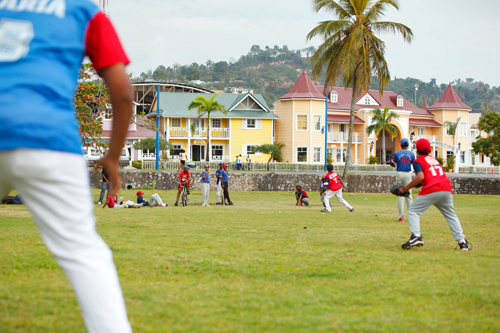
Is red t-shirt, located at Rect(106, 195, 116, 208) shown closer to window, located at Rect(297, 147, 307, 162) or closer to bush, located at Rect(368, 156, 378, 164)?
window, located at Rect(297, 147, 307, 162)

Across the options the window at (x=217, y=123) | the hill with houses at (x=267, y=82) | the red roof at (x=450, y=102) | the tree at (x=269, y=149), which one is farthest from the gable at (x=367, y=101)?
the hill with houses at (x=267, y=82)

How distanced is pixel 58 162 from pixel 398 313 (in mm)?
3161

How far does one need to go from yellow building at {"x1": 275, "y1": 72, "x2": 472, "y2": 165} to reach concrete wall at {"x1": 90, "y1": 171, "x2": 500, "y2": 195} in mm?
16663

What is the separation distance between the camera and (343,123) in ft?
191

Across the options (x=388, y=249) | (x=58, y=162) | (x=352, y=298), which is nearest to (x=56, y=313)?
(x=58, y=162)

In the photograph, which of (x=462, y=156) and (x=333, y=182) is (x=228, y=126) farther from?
(x=333, y=182)

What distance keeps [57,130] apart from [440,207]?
6.90m

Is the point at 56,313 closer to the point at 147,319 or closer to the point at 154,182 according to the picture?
the point at 147,319

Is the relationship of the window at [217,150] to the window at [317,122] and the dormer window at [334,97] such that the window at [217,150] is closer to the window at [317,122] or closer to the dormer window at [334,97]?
the window at [317,122]

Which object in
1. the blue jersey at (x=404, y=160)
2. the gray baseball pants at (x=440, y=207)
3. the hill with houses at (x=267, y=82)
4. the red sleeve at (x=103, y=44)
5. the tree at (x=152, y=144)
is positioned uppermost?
the hill with houses at (x=267, y=82)

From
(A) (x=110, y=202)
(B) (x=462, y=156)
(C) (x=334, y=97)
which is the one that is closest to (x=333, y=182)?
(A) (x=110, y=202)

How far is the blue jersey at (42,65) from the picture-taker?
2.20 meters

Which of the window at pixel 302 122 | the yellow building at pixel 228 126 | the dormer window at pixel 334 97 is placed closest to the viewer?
the yellow building at pixel 228 126

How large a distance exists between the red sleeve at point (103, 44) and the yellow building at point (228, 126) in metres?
49.3
